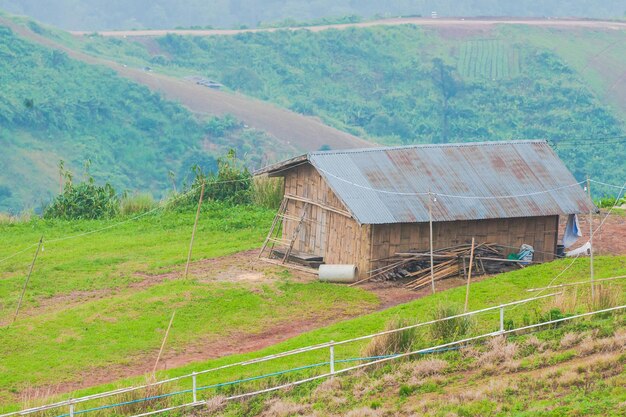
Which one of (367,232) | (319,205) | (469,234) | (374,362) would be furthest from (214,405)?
(469,234)

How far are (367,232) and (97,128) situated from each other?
256ft

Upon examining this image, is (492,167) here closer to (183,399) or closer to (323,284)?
(323,284)

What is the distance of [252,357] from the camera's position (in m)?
25.2

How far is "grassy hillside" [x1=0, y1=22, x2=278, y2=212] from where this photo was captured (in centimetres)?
9881

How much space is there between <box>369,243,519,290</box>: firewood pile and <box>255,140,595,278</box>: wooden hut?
0.77 ft

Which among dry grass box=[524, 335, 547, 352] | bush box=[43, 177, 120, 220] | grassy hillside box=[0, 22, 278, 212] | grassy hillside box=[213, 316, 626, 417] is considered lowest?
grassy hillside box=[213, 316, 626, 417]

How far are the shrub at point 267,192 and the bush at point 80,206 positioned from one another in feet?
16.2

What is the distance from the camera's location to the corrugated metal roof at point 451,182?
3159cm

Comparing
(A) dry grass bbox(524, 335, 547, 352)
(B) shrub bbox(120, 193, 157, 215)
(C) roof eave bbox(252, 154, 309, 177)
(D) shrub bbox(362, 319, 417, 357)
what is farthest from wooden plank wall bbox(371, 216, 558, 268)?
(B) shrub bbox(120, 193, 157, 215)

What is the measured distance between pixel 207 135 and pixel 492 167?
248 ft

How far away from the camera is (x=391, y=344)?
2312 cm

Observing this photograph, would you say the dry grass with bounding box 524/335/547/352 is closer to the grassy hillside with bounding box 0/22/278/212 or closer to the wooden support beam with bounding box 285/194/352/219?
the wooden support beam with bounding box 285/194/352/219

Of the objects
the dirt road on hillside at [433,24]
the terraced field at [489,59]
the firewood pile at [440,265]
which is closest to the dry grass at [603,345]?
the firewood pile at [440,265]

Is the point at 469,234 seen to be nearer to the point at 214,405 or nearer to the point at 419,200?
the point at 419,200
